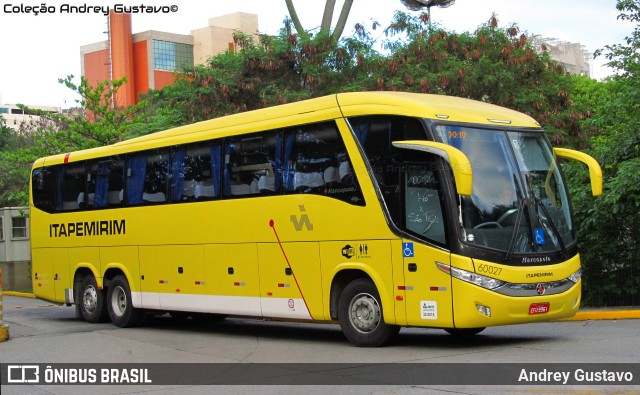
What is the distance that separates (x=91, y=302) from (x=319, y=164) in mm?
8219

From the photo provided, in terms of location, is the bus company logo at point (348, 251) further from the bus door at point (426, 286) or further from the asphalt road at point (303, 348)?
the asphalt road at point (303, 348)

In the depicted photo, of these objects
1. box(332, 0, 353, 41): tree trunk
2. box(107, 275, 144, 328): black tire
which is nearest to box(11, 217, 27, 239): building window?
box(332, 0, 353, 41): tree trunk

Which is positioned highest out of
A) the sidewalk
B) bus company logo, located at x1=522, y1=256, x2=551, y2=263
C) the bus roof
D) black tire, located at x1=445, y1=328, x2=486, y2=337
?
the bus roof

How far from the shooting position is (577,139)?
27344 mm

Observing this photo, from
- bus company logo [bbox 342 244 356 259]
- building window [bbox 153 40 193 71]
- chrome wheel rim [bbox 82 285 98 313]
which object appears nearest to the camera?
bus company logo [bbox 342 244 356 259]

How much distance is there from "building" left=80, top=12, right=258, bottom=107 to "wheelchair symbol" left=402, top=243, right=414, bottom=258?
79683mm

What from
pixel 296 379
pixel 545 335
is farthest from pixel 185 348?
pixel 545 335

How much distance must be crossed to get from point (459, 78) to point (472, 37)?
11.2 ft

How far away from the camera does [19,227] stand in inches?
1622

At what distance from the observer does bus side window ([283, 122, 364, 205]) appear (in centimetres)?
1292

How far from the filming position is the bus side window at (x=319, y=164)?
42.4ft

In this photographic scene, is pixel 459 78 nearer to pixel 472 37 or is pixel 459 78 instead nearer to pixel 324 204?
pixel 472 37

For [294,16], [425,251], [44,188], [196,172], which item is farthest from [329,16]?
[425,251]

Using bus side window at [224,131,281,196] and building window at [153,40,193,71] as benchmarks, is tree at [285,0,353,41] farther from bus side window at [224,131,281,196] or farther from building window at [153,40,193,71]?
building window at [153,40,193,71]
